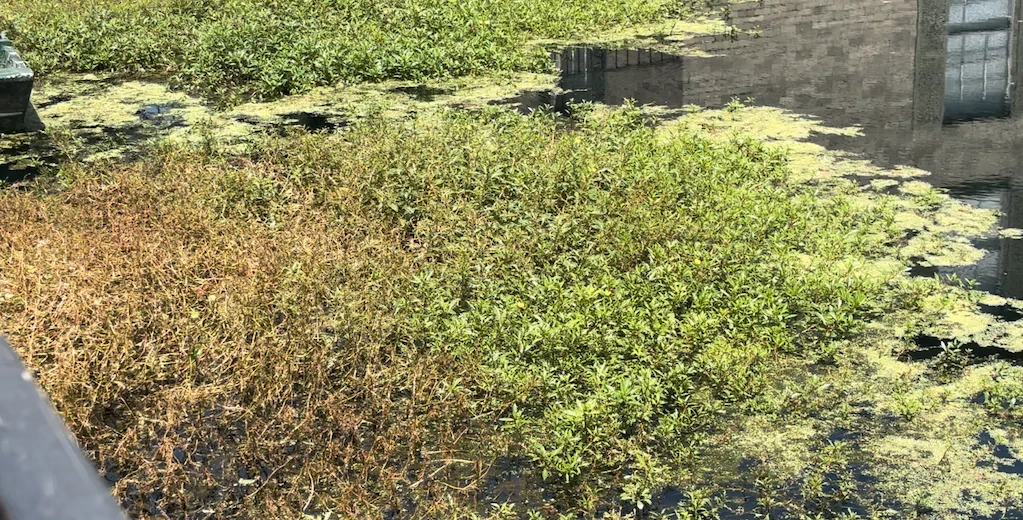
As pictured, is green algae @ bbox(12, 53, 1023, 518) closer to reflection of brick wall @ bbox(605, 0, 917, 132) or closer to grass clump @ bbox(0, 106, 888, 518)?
grass clump @ bbox(0, 106, 888, 518)

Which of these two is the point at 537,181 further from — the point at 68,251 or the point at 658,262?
the point at 68,251

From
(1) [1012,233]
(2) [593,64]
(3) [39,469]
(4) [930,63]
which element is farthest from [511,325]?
(4) [930,63]

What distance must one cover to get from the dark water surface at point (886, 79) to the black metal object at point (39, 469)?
5585 millimetres

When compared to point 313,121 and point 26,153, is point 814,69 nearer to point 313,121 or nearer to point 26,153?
point 313,121

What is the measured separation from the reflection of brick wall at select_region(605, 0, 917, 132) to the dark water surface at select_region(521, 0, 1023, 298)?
0.04 ft

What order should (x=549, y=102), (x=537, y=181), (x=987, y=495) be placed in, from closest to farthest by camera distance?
(x=987, y=495) < (x=537, y=181) < (x=549, y=102)

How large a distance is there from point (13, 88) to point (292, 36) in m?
3.29

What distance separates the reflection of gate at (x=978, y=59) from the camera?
28.5ft

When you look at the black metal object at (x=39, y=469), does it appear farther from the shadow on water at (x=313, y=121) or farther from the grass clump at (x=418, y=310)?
the shadow on water at (x=313, y=121)

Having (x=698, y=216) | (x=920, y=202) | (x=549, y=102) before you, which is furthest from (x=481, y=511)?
(x=549, y=102)

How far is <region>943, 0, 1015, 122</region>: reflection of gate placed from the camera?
28.5 feet

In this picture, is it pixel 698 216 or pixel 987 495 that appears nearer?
pixel 987 495

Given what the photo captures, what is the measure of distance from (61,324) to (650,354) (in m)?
2.73

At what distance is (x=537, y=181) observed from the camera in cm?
649
